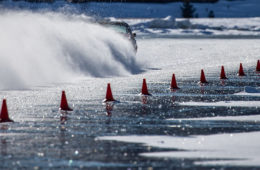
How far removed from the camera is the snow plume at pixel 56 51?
25.4 meters

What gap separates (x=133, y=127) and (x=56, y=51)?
15137 millimetres

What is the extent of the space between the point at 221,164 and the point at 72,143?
8.84ft

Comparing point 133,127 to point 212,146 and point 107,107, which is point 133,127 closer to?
point 212,146

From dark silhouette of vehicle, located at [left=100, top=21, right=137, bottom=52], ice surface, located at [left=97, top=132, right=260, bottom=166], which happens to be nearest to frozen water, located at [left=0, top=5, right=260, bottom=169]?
ice surface, located at [left=97, top=132, right=260, bottom=166]

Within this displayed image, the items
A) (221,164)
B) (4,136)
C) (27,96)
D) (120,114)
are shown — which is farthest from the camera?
(27,96)

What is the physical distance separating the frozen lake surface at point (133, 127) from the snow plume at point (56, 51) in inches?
69.9

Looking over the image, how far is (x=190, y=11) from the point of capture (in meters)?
127

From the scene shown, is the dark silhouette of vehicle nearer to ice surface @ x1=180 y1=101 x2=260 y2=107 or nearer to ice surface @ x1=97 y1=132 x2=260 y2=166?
ice surface @ x1=180 y1=101 x2=260 y2=107

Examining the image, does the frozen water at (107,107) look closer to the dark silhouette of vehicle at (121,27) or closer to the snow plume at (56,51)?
the snow plume at (56,51)

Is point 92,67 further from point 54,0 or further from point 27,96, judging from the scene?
point 54,0

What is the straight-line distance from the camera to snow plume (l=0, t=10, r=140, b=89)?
25.4 m

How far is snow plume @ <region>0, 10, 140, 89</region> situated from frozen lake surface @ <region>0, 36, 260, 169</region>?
1.78m

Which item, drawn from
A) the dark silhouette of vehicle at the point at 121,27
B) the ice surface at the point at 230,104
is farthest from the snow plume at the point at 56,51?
the ice surface at the point at 230,104

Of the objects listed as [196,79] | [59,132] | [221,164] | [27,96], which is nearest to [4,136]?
[59,132]
